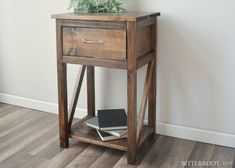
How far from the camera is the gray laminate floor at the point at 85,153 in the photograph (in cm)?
186

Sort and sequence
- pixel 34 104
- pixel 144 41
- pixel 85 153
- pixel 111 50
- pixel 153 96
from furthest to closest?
pixel 34 104
pixel 153 96
pixel 85 153
pixel 144 41
pixel 111 50

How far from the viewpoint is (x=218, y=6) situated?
188 cm

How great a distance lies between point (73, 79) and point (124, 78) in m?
0.45

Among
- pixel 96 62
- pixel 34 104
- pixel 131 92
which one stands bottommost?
pixel 34 104

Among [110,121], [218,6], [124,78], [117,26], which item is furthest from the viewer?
[124,78]

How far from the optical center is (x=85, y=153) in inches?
78.2

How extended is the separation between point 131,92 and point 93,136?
445 millimetres

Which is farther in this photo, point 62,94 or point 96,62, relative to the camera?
point 62,94

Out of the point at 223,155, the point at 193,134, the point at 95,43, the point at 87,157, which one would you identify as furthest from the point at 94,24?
the point at 223,155

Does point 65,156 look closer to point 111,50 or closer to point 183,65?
point 111,50

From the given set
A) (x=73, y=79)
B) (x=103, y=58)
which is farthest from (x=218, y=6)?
(x=73, y=79)

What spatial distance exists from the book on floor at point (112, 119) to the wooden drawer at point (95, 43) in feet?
1.53

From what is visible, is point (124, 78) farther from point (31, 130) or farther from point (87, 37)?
point (31, 130)

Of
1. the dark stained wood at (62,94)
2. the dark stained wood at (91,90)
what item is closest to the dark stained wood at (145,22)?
the dark stained wood at (62,94)
